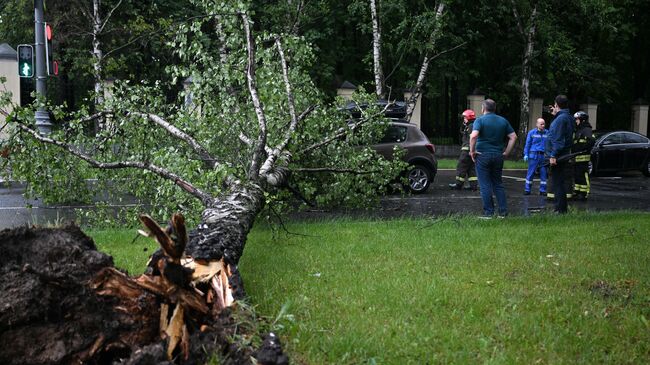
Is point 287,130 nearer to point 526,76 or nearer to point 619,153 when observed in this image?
point 619,153

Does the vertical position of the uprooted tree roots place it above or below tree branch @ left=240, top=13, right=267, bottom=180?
below

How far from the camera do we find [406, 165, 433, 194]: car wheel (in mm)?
14529

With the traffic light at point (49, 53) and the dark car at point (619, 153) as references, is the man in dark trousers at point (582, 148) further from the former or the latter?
the traffic light at point (49, 53)

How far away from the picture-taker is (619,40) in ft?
91.0

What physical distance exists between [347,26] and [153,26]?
27.4 feet

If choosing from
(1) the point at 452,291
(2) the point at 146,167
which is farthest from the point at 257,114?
(1) the point at 452,291

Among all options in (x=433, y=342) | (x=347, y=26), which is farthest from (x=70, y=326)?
(x=347, y=26)

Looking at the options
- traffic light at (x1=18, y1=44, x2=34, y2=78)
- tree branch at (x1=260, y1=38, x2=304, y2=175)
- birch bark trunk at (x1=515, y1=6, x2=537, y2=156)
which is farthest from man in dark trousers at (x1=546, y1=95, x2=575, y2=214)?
birch bark trunk at (x1=515, y1=6, x2=537, y2=156)

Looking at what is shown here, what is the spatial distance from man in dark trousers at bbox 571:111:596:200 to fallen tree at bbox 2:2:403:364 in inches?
157

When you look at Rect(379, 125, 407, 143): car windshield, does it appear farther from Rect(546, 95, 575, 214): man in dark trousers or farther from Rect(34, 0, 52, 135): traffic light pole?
Rect(34, 0, 52, 135): traffic light pole

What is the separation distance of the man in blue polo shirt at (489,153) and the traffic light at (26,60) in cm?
924

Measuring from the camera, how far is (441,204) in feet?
40.5

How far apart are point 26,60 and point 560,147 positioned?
10310 mm

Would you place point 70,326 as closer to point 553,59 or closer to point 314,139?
point 314,139
